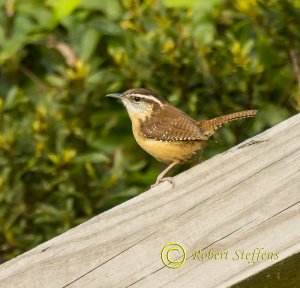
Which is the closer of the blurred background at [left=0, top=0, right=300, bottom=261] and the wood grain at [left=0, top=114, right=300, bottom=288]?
the wood grain at [left=0, top=114, right=300, bottom=288]

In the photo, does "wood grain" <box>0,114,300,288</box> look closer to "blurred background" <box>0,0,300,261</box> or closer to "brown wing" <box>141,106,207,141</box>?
"brown wing" <box>141,106,207,141</box>

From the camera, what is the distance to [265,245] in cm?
191

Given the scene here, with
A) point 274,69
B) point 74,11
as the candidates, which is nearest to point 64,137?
point 74,11

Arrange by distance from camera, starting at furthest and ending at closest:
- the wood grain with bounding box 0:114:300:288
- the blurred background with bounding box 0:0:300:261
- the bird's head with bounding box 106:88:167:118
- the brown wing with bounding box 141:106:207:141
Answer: the blurred background with bounding box 0:0:300:261
the bird's head with bounding box 106:88:167:118
the brown wing with bounding box 141:106:207:141
the wood grain with bounding box 0:114:300:288

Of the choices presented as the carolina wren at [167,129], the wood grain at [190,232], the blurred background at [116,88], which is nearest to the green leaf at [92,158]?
the blurred background at [116,88]

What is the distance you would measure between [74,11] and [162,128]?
891 millimetres

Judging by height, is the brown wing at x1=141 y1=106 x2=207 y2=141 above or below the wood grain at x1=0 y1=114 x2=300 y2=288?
below

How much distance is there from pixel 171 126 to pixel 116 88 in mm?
520

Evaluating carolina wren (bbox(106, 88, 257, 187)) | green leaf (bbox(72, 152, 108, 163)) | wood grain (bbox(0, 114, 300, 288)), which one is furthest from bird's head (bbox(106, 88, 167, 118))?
wood grain (bbox(0, 114, 300, 288))

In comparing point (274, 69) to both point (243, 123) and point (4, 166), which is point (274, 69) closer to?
point (243, 123)

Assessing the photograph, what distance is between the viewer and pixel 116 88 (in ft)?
16.2

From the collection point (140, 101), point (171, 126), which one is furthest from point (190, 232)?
point (140, 101)

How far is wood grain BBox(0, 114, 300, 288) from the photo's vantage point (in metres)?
1.91

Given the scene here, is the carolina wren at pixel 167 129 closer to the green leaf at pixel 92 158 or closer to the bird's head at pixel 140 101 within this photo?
the bird's head at pixel 140 101
